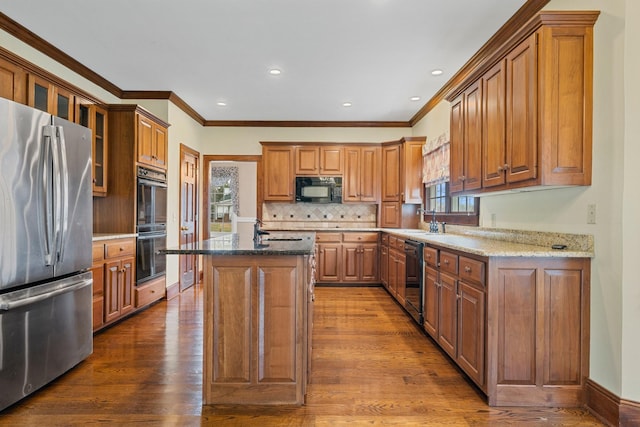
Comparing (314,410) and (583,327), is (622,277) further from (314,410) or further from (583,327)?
(314,410)

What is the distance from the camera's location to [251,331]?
2174 millimetres

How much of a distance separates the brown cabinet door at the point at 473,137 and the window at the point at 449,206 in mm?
799

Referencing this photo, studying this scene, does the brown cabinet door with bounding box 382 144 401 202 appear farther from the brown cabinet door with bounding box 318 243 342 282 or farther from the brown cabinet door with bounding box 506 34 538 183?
the brown cabinet door with bounding box 506 34 538 183

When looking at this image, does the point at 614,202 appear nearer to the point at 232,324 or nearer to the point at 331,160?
the point at 232,324

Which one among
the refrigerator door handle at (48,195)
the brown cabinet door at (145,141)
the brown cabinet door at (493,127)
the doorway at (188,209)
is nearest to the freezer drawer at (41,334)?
the refrigerator door handle at (48,195)

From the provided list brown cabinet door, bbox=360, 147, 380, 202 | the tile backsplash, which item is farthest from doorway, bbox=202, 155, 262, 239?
brown cabinet door, bbox=360, 147, 380, 202

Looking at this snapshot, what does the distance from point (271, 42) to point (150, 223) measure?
2.48 metres

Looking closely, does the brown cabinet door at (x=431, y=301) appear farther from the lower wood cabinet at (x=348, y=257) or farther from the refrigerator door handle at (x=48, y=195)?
the refrigerator door handle at (x=48, y=195)

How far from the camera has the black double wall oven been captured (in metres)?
4.04

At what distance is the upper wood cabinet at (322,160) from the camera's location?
19.6 feet

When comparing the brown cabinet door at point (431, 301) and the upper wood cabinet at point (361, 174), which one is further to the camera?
the upper wood cabinet at point (361, 174)

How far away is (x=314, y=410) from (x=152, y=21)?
10.6 ft

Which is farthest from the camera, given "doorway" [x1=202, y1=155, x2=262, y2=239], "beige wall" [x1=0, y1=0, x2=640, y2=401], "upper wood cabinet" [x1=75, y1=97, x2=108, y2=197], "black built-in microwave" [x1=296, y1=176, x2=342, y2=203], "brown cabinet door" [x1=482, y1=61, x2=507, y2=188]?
"doorway" [x1=202, y1=155, x2=262, y2=239]

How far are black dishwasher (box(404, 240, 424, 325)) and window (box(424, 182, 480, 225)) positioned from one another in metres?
0.74
